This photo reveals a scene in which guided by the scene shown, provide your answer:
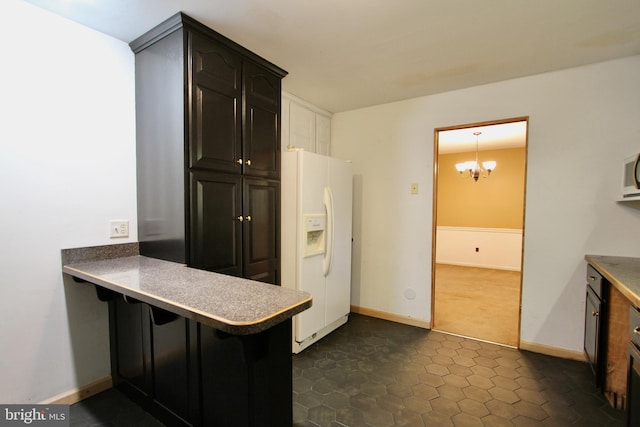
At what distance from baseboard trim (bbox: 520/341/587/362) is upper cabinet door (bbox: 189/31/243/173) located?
2.93 m

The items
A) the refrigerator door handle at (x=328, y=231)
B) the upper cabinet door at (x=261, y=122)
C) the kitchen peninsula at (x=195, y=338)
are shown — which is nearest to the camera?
the kitchen peninsula at (x=195, y=338)

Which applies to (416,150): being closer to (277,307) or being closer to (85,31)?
(277,307)

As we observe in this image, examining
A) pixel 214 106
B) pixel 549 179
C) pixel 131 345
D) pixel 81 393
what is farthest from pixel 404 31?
pixel 81 393

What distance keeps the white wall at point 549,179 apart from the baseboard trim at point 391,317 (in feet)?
0.18

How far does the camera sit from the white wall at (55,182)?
160 centimetres

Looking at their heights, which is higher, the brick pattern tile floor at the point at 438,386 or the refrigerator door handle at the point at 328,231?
the refrigerator door handle at the point at 328,231

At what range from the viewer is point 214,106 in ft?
6.32

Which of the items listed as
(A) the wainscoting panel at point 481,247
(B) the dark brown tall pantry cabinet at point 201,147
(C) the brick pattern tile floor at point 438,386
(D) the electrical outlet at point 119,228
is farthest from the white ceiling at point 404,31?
(A) the wainscoting panel at point 481,247

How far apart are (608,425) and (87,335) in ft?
10.7

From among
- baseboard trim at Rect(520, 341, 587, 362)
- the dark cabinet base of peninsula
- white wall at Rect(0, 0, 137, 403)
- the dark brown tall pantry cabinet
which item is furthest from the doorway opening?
white wall at Rect(0, 0, 137, 403)

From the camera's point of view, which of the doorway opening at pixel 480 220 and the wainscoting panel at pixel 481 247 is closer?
the doorway opening at pixel 480 220

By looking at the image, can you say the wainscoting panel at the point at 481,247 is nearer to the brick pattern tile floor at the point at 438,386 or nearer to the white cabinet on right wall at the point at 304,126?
the brick pattern tile floor at the point at 438,386

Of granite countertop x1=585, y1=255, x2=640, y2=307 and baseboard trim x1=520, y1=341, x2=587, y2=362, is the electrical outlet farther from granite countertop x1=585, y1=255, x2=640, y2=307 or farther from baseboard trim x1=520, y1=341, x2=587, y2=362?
baseboard trim x1=520, y1=341, x2=587, y2=362

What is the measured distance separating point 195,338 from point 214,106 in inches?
55.9
